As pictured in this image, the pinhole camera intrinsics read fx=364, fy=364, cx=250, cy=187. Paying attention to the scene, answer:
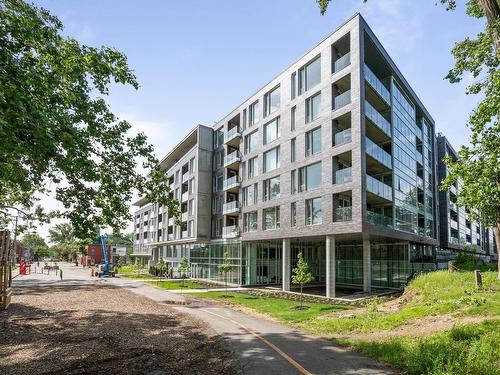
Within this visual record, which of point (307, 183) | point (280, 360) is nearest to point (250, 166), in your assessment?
point (307, 183)

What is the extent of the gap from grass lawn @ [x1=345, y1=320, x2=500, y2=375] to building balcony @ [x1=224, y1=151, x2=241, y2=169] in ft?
107

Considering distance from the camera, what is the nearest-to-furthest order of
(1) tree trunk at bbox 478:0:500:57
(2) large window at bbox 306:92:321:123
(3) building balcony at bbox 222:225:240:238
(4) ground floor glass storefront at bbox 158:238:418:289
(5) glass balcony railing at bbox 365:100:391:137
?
(1) tree trunk at bbox 478:0:500:57
(5) glass balcony railing at bbox 365:100:391:137
(2) large window at bbox 306:92:321:123
(4) ground floor glass storefront at bbox 158:238:418:289
(3) building balcony at bbox 222:225:240:238

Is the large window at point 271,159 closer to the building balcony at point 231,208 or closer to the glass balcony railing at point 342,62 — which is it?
the building balcony at point 231,208

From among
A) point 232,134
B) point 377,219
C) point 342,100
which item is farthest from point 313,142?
point 232,134

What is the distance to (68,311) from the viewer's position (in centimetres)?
1981

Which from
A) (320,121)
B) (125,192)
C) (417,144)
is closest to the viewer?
(125,192)

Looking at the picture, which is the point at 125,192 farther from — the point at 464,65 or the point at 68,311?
the point at 464,65

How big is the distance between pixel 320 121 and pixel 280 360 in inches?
938

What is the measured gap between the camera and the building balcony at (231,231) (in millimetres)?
41375

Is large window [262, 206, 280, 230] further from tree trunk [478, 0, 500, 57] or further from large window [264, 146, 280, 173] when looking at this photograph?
tree trunk [478, 0, 500, 57]

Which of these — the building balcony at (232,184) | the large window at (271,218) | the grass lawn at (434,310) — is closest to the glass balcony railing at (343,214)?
the large window at (271,218)

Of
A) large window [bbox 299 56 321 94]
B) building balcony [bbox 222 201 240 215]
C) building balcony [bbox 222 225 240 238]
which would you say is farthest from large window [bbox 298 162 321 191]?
building balcony [bbox 222 225 240 238]

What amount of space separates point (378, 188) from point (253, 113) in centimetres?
1751

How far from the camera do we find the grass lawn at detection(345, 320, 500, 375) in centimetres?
802
